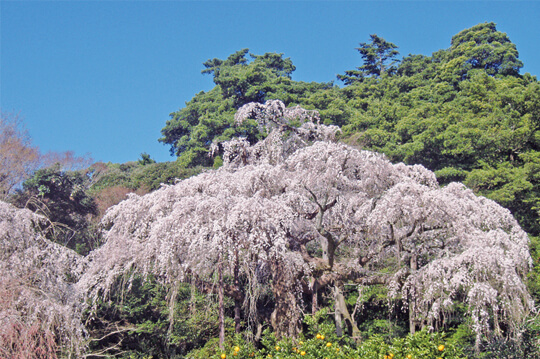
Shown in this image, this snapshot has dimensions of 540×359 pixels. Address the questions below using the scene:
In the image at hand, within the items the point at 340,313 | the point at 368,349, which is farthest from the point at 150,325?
the point at 368,349

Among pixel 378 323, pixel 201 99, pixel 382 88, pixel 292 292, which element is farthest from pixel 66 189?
pixel 382 88

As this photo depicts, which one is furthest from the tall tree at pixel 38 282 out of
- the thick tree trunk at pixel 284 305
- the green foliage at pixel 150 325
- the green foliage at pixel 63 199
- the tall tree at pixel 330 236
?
the green foliage at pixel 63 199

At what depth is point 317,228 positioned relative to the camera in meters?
7.71

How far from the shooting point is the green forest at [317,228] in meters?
6.46

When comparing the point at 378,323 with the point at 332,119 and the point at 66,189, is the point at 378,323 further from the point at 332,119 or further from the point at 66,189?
the point at 332,119

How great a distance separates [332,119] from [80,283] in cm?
1344

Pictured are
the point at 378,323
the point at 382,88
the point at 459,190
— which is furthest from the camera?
the point at 382,88

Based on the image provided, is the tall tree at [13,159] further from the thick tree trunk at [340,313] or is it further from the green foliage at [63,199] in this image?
the thick tree trunk at [340,313]

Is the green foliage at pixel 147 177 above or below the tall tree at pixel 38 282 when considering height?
above

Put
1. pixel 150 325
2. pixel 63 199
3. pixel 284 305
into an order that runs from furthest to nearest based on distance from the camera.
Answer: pixel 63 199 → pixel 150 325 → pixel 284 305

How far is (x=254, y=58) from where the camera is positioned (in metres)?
30.2

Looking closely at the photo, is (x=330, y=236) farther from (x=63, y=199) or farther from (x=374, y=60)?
(x=374, y=60)

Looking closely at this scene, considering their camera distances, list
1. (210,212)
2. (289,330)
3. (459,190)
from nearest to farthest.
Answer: (210,212) < (289,330) < (459,190)

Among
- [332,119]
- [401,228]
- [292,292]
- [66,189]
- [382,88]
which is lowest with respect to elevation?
[292,292]
